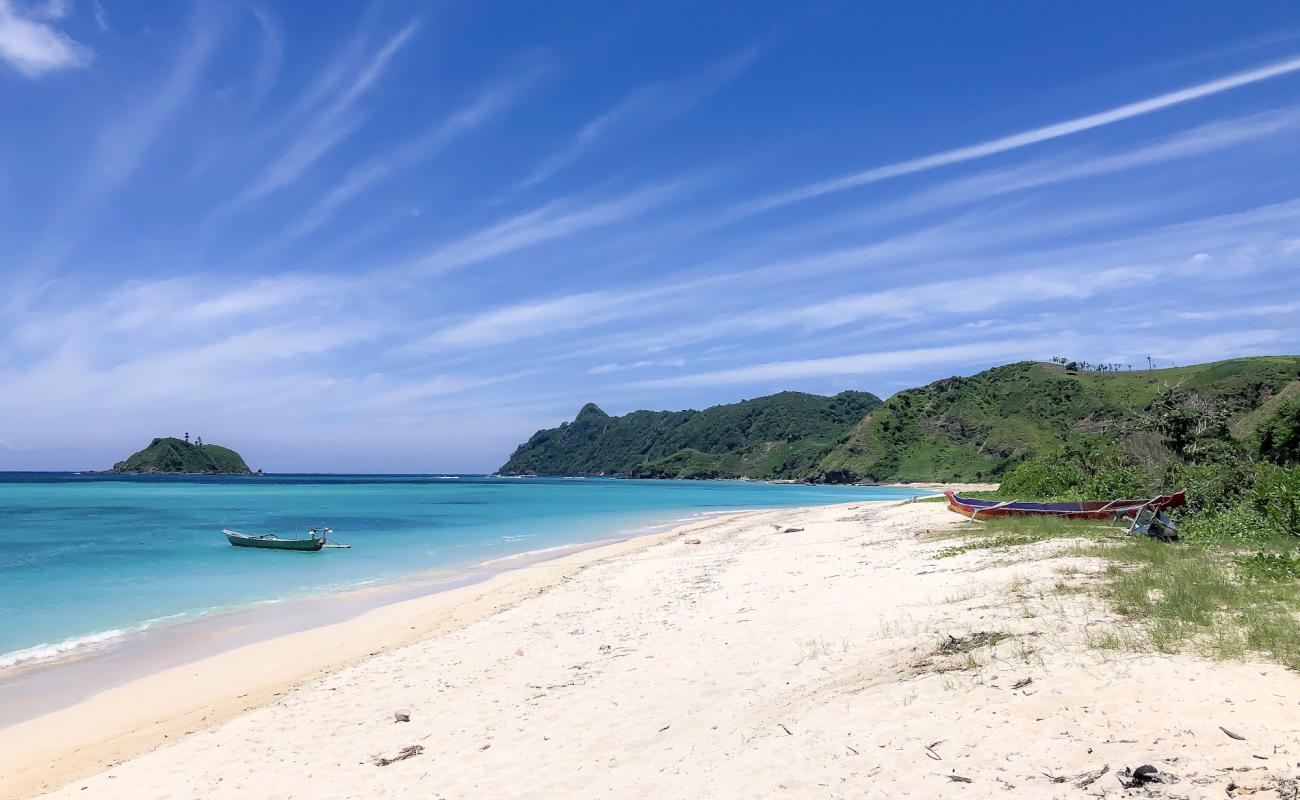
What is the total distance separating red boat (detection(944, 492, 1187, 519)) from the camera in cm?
1962

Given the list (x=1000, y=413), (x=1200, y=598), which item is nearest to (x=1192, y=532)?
Result: (x=1200, y=598)

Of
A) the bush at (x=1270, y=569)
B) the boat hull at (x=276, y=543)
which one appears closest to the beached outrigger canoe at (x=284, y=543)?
the boat hull at (x=276, y=543)

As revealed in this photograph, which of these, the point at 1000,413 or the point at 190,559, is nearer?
the point at 190,559

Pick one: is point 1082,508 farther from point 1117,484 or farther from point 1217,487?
point 1217,487

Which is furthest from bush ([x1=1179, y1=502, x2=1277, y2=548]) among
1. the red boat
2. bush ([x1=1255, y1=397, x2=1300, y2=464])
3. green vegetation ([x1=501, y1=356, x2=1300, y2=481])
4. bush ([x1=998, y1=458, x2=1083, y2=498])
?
bush ([x1=1255, y1=397, x2=1300, y2=464])

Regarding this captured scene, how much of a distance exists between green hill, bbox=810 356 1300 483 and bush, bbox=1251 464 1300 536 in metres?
97.1

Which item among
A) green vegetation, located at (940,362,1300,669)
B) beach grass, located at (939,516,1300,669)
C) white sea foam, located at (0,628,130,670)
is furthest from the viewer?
white sea foam, located at (0,628,130,670)

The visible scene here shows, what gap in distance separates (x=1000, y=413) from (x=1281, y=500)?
144 metres

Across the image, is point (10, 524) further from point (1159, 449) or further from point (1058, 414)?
point (1058, 414)

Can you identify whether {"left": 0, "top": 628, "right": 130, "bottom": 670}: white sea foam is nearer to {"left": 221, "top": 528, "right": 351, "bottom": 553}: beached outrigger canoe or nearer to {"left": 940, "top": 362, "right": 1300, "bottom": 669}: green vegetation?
{"left": 221, "top": 528, "right": 351, "bottom": 553}: beached outrigger canoe

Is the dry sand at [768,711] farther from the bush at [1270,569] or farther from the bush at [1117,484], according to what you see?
the bush at [1117,484]

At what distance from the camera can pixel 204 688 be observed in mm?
13281

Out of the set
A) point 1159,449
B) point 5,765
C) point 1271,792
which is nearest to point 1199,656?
point 1271,792

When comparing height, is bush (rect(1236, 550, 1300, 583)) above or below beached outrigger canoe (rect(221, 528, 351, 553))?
above
